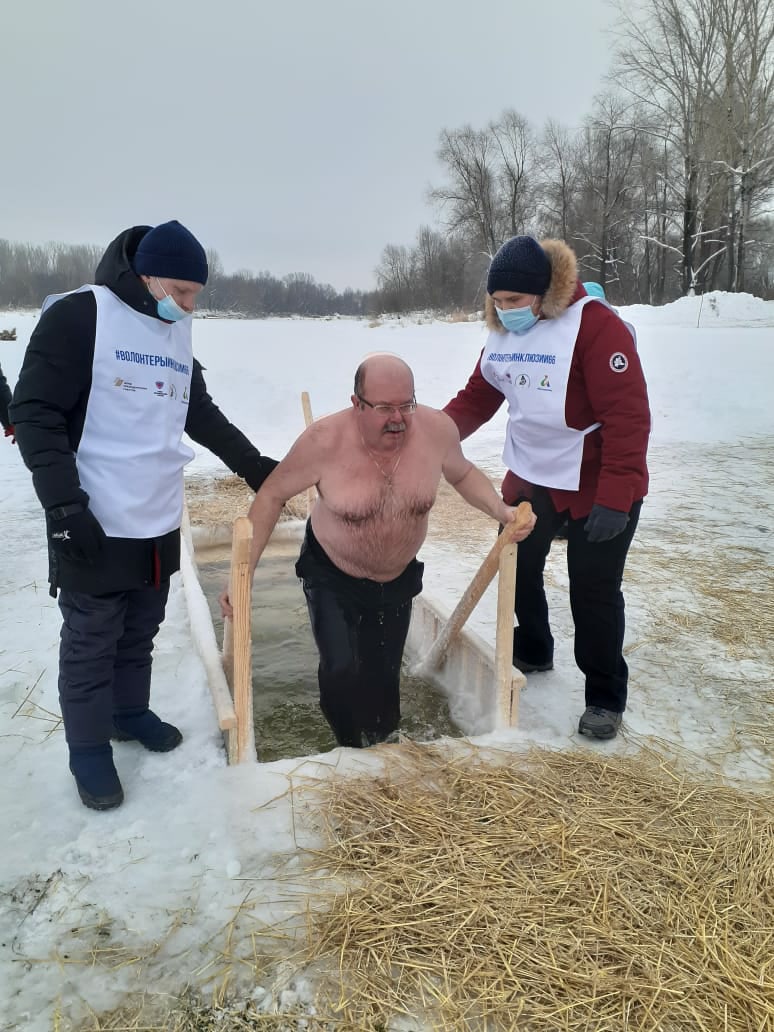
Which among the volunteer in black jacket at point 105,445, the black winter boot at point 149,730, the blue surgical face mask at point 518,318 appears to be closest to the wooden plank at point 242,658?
the volunteer in black jacket at point 105,445

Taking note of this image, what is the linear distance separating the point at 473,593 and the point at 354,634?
26.2 inches

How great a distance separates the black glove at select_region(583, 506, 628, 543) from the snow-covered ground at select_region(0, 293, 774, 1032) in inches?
36.6

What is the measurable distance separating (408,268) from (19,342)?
30178mm

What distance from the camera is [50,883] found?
2277mm

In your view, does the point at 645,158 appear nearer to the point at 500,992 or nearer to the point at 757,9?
the point at 757,9

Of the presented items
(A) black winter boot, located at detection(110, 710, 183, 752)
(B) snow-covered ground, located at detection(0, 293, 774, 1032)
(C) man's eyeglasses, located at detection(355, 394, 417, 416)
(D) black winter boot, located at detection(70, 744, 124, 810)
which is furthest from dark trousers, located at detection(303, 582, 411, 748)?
(D) black winter boot, located at detection(70, 744, 124, 810)

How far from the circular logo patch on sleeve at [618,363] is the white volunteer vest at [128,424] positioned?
1.80 meters

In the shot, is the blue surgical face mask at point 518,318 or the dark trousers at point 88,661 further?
the blue surgical face mask at point 518,318

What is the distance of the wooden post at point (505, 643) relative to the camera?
123 inches

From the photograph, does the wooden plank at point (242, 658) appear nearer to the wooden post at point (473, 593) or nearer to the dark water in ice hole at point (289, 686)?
the dark water in ice hole at point (289, 686)

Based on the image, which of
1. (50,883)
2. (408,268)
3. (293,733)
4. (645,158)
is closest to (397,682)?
(293,733)

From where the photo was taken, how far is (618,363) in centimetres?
308

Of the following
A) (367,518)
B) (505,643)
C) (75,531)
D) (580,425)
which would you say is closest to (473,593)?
(505,643)

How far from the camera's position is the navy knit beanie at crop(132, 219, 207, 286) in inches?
103
